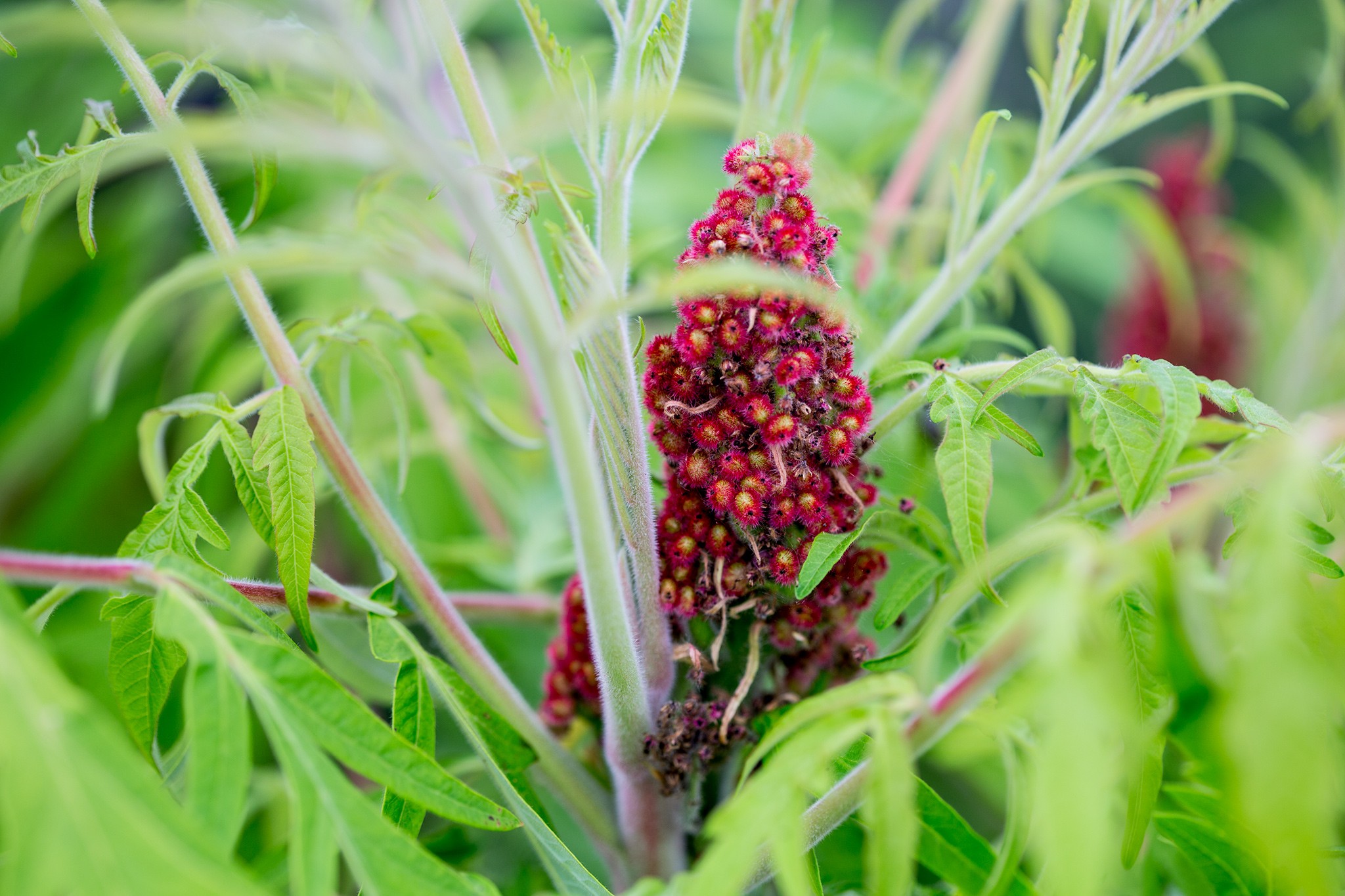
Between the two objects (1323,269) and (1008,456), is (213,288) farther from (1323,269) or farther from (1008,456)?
(1323,269)

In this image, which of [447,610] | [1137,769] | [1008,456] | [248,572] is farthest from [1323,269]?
[248,572]

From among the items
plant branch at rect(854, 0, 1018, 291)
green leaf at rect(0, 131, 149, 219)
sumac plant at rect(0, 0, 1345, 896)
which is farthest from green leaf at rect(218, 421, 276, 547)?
plant branch at rect(854, 0, 1018, 291)

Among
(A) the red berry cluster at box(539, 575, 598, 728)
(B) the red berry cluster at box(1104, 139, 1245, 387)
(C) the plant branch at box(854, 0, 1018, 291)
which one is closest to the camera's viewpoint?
(A) the red berry cluster at box(539, 575, 598, 728)

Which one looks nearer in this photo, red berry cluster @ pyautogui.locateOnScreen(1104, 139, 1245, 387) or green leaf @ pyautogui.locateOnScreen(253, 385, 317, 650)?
green leaf @ pyautogui.locateOnScreen(253, 385, 317, 650)

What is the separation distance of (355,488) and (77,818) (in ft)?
0.61

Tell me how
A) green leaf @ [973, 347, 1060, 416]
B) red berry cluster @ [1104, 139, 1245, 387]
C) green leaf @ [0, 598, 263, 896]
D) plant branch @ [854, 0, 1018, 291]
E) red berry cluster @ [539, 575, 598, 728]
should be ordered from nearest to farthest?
1. green leaf @ [0, 598, 263, 896]
2. green leaf @ [973, 347, 1060, 416]
3. red berry cluster @ [539, 575, 598, 728]
4. plant branch @ [854, 0, 1018, 291]
5. red berry cluster @ [1104, 139, 1245, 387]

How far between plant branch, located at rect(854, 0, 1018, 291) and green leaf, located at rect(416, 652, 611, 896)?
440 mm

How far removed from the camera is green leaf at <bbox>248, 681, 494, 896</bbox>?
0.85 ft

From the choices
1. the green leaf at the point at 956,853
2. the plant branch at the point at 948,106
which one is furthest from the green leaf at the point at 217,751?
the plant branch at the point at 948,106

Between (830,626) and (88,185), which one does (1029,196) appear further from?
(88,185)

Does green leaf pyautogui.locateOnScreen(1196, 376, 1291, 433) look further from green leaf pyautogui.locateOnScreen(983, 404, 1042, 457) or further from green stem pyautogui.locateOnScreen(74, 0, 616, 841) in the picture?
green stem pyautogui.locateOnScreen(74, 0, 616, 841)

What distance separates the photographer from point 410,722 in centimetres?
34

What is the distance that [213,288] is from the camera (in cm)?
88

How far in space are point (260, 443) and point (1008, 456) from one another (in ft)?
2.10
